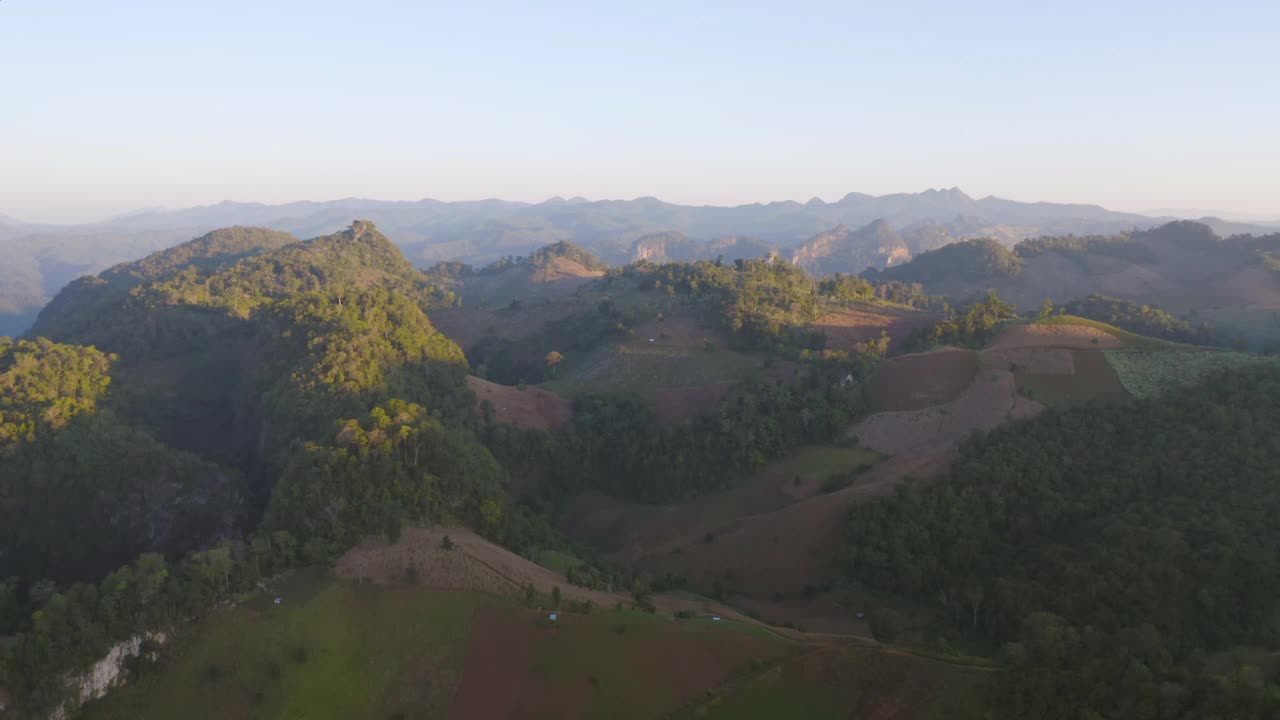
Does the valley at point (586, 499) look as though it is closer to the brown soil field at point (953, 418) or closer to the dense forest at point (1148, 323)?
the brown soil field at point (953, 418)

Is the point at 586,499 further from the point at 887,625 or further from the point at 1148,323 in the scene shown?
the point at 1148,323

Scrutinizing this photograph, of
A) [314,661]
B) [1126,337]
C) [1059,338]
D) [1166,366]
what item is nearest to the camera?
[314,661]

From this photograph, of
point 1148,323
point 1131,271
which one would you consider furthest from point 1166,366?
point 1131,271

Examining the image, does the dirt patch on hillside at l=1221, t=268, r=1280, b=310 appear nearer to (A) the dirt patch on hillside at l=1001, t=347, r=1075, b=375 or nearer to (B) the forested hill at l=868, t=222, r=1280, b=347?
(B) the forested hill at l=868, t=222, r=1280, b=347

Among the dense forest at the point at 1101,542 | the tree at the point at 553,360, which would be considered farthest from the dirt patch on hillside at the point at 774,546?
the tree at the point at 553,360

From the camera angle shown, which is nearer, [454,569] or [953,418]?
[454,569]

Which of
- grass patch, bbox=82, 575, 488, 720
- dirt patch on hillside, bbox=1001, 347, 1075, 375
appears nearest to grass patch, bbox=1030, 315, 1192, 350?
dirt patch on hillside, bbox=1001, 347, 1075, 375

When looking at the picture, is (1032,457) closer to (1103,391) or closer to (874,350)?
(1103,391)
